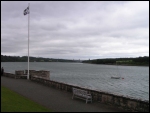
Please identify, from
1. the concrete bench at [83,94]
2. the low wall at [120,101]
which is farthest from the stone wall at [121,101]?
the concrete bench at [83,94]

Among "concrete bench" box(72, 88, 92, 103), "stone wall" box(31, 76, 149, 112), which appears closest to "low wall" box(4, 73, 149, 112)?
"stone wall" box(31, 76, 149, 112)

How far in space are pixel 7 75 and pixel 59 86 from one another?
1341 cm

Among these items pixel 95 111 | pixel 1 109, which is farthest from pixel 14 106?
pixel 95 111

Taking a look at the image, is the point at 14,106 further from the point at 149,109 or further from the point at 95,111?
the point at 149,109

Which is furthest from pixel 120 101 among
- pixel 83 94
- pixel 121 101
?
pixel 83 94

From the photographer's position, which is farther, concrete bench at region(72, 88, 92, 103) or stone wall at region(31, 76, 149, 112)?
concrete bench at region(72, 88, 92, 103)

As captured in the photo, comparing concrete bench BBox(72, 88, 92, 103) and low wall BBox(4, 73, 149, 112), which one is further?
concrete bench BBox(72, 88, 92, 103)

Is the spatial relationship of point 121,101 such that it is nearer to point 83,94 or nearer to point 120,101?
point 120,101

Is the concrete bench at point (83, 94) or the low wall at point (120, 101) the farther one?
the concrete bench at point (83, 94)

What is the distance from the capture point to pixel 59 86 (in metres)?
15.1

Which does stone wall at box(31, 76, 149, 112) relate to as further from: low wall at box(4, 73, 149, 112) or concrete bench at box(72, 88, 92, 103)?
concrete bench at box(72, 88, 92, 103)

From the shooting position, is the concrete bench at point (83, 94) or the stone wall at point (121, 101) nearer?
the stone wall at point (121, 101)

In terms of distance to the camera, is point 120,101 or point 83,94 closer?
point 120,101

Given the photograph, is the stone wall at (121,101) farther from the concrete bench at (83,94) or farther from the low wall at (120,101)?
the concrete bench at (83,94)
